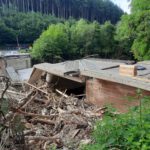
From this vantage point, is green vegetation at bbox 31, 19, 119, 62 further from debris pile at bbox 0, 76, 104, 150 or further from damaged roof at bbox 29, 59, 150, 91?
debris pile at bbox 0, 76, 104, 150

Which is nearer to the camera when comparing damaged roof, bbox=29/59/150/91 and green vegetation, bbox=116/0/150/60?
damaged roof, bbox=29/59/150/91

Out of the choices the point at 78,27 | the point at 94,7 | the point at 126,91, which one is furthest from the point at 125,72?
the point at 94,7

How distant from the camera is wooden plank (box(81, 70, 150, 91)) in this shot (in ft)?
19.5

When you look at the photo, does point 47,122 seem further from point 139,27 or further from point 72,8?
point 72,8

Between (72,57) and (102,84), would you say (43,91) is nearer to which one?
(102,84)

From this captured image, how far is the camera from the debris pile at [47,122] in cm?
466

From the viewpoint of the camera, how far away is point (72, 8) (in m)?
89.4

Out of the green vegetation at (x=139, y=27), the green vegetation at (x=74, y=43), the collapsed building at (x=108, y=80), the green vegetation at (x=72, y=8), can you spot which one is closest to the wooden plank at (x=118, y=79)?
the collapsed building at (x=108, y=80)

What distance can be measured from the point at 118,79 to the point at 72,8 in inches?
3368

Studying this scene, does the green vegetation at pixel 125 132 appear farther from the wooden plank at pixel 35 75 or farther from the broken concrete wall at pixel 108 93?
the wooden plank at pixel 35 75

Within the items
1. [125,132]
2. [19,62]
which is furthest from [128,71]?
[19,62]

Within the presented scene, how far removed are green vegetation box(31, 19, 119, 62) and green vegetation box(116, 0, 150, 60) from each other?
53.6 feet

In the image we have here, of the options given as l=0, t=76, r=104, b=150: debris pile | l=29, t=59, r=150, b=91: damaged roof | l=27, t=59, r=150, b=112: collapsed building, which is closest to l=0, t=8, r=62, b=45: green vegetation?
l=29, t=59, r=150, b=91: damaged roof

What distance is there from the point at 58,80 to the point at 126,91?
118 inches
